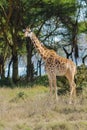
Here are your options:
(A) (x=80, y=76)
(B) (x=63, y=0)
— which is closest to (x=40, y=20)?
(B) (x=63, y=0)

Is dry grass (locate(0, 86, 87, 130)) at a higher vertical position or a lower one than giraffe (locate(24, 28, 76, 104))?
lower

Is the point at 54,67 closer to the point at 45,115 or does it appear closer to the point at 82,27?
the point at 45,115

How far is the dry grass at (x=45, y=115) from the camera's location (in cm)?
1032

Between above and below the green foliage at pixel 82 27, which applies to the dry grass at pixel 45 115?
below

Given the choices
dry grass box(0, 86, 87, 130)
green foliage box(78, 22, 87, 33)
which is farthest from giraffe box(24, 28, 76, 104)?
green foliage box(78, 22, 87, 33)

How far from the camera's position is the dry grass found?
33.9 ft

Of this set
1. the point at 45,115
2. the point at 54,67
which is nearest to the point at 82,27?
the point at 54,67

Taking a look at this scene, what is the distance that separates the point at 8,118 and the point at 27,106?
75.2 inches

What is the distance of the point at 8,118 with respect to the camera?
1179cm

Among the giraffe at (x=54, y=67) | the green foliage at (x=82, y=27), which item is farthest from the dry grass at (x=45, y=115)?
the green foliage at (x=82, y=27)

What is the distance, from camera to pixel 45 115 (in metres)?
11.8

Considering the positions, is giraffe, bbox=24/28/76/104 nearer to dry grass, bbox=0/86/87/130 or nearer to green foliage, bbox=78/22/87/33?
dry grass, bbox=0/86/87/130

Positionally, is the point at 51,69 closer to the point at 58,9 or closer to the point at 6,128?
the point at 6,128

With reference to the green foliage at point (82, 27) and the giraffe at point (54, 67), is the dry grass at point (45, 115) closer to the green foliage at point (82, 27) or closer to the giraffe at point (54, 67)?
the giraffe at point (54, 67)
